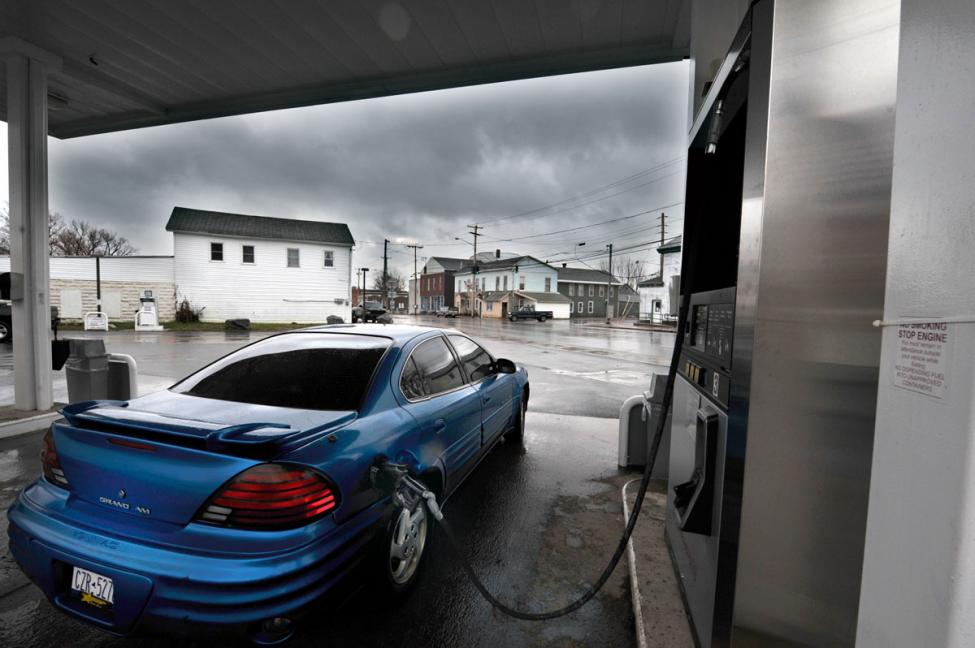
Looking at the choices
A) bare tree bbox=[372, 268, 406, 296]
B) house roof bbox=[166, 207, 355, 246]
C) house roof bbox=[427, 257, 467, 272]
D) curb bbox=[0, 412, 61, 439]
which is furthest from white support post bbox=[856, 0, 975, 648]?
bare tree bbox=[372, 268, 406, 296]

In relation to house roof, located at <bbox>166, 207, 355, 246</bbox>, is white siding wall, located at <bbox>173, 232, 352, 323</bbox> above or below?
below

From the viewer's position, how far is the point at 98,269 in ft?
80.3

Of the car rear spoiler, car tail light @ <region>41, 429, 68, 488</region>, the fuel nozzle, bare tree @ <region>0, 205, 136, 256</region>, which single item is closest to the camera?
the car rear spoiler

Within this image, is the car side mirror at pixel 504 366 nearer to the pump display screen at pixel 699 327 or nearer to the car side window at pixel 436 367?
the car side window at pixel 436 367

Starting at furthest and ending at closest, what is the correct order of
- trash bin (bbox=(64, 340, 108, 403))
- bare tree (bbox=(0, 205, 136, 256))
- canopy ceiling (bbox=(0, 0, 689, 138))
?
bare tree (bbox=(0, 205, 136, 256)) < trash bin (bbox=(64, 340, 108, 403)) < canopy ceiling (bbox=(0, 0, 689, 138))

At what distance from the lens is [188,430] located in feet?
6.37

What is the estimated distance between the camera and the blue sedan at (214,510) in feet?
5.68

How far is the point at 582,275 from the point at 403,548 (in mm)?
66211

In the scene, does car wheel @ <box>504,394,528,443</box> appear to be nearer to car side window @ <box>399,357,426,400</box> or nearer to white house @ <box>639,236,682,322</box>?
car side window @ <box>399,357,426,400</box>

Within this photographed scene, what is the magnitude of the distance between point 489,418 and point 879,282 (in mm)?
3074

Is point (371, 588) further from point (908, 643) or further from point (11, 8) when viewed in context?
point (11, 8)

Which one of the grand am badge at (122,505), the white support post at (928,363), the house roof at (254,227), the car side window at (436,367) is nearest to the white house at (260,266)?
the house roof at (254,227)

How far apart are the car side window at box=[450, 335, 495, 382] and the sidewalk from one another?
68.0 inches

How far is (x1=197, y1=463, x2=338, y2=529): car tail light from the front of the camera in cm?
180
